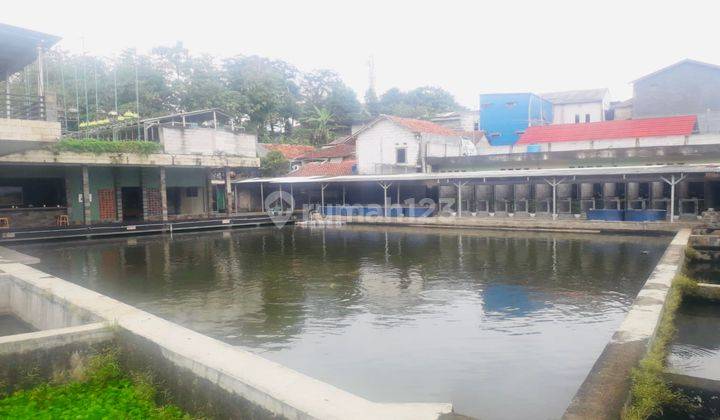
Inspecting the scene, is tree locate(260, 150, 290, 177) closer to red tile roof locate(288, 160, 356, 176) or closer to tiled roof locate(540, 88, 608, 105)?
red tile roof locate(288, 160, 356, 176)

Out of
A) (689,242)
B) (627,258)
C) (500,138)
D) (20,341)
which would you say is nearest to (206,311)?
(20,341)

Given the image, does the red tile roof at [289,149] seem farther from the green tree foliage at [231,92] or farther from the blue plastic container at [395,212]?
the blue plastic container at [395,212]

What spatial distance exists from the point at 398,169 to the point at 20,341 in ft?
90.2

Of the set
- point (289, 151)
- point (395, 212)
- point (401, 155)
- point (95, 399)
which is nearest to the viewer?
point (95, 399)

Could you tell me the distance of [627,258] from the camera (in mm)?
15078

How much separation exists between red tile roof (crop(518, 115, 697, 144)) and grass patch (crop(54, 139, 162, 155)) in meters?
20.8

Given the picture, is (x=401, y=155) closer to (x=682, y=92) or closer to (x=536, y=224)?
(x=536, y=224)

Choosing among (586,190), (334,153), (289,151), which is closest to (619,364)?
(586,190)

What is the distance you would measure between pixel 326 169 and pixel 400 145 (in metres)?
5.32

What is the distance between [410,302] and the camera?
410 inches

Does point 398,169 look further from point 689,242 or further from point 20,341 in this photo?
point 20,341

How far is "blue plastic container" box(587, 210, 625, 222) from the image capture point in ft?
72.7

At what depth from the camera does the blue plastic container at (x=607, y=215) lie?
22.2 meters

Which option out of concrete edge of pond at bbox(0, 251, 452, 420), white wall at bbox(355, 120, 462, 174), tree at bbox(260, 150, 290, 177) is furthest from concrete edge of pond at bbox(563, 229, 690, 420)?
tree at bbox(260, 150, 290, 177)
